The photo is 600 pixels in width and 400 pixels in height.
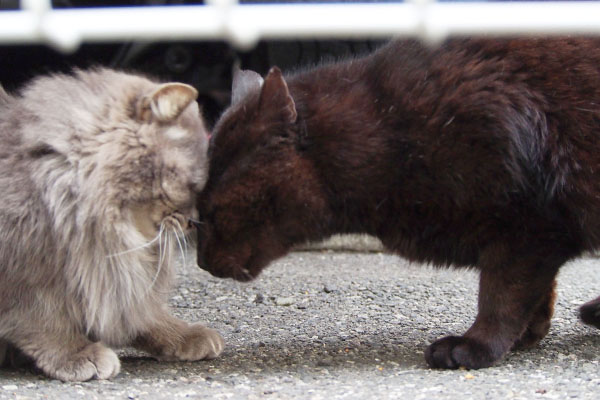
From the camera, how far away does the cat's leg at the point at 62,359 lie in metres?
2.22

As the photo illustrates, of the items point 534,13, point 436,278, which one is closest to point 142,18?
point 534,13

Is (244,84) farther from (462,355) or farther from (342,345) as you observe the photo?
(462,355)

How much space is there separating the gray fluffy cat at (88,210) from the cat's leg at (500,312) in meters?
0.94

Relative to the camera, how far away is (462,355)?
7.51ft

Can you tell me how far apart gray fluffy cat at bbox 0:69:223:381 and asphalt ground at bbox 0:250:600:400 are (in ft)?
0.55

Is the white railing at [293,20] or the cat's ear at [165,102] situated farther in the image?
the cat's ear at [165,102]

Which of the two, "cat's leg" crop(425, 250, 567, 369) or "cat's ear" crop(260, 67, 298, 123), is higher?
"cat's ear" crop(260, 67, 298, 123)

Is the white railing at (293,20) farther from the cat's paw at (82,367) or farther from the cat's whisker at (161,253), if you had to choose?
the cat's paw at (82,367)

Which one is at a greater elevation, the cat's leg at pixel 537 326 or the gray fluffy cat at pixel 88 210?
the gray fluffy cat at pixel 88 210

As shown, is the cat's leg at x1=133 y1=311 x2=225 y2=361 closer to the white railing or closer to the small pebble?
the small pebble

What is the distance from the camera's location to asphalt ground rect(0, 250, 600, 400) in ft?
6.92

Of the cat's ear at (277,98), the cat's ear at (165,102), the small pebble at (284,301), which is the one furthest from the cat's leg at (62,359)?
the small pebble at (284,301)

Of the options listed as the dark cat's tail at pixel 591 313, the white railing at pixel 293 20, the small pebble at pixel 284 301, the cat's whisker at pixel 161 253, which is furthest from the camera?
the small pebble at pixel 284 301

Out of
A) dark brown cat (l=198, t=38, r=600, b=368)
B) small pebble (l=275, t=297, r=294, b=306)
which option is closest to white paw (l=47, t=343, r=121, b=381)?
dark brown cat (l=198, t=38, r=600, b=368)
